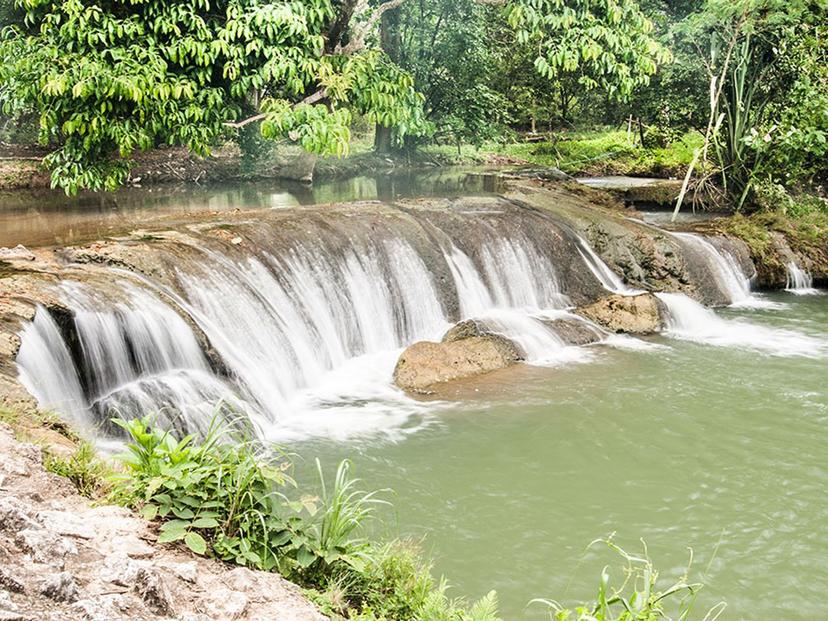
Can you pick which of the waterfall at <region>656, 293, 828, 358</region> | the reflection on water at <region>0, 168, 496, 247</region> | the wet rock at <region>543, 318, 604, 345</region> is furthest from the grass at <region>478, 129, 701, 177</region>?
the wet rock at <region>543, 318, 604, 345</region>

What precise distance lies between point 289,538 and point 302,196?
14.2m

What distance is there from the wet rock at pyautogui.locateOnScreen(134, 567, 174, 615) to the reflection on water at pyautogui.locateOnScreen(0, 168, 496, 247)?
7.68 meters

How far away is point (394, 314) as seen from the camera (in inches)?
409

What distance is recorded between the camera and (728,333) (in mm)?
11102

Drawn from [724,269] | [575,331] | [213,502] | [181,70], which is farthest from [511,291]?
[213,502]

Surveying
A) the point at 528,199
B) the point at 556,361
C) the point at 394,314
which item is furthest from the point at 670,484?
the point at 528,199

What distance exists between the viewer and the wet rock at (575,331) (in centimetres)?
1039

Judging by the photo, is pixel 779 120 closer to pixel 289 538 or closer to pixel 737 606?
pixel 737 606

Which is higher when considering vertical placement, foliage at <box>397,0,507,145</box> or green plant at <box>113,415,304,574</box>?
foliage at <box>397,0,507,145</box>

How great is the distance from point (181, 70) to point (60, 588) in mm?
7683

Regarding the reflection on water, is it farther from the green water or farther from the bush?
the bush

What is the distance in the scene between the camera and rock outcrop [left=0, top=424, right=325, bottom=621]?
2.39 metres

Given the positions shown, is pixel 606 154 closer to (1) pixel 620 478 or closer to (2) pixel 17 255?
(1) pixel 620 478

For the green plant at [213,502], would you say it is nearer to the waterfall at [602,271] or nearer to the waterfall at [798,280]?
the waterfall at [602,271]
